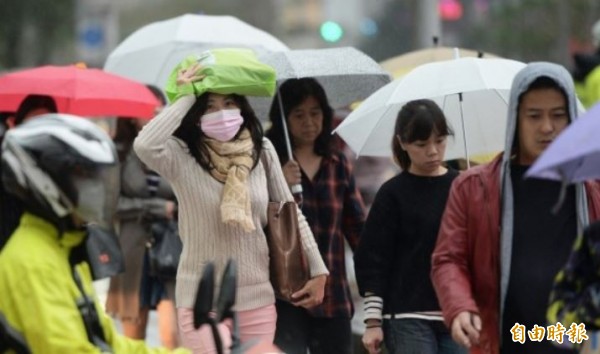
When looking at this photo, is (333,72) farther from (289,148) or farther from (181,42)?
(181,42)

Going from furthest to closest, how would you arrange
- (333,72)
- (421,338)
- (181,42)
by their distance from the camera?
1. (181,42)
2. (333,72)
3. (421,338)

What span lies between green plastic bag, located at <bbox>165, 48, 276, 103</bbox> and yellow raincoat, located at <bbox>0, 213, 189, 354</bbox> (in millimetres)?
2285

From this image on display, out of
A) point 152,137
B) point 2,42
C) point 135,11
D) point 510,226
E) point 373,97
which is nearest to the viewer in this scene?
point 510,226

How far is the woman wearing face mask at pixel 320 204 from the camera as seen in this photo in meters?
7.79

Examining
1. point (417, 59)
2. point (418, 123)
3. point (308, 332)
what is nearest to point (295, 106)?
point (418, 123)

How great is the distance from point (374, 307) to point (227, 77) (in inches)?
51.6

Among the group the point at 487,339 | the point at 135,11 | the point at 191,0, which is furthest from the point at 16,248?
the point at 135,11

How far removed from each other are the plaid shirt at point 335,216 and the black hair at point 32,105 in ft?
4.31

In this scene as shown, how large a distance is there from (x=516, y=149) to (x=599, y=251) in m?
1.20

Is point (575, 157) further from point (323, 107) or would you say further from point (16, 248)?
point (323, 107)

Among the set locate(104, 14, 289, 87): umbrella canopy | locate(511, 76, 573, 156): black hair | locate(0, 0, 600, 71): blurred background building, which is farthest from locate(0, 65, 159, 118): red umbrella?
locate(0, 0, 600, 71): blurred background building

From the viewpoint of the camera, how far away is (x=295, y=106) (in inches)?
324

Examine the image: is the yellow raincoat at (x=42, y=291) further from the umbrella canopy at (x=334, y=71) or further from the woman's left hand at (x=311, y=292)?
the umbrella canopy at (x=334, y=71)

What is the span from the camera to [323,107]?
8.24 metres
